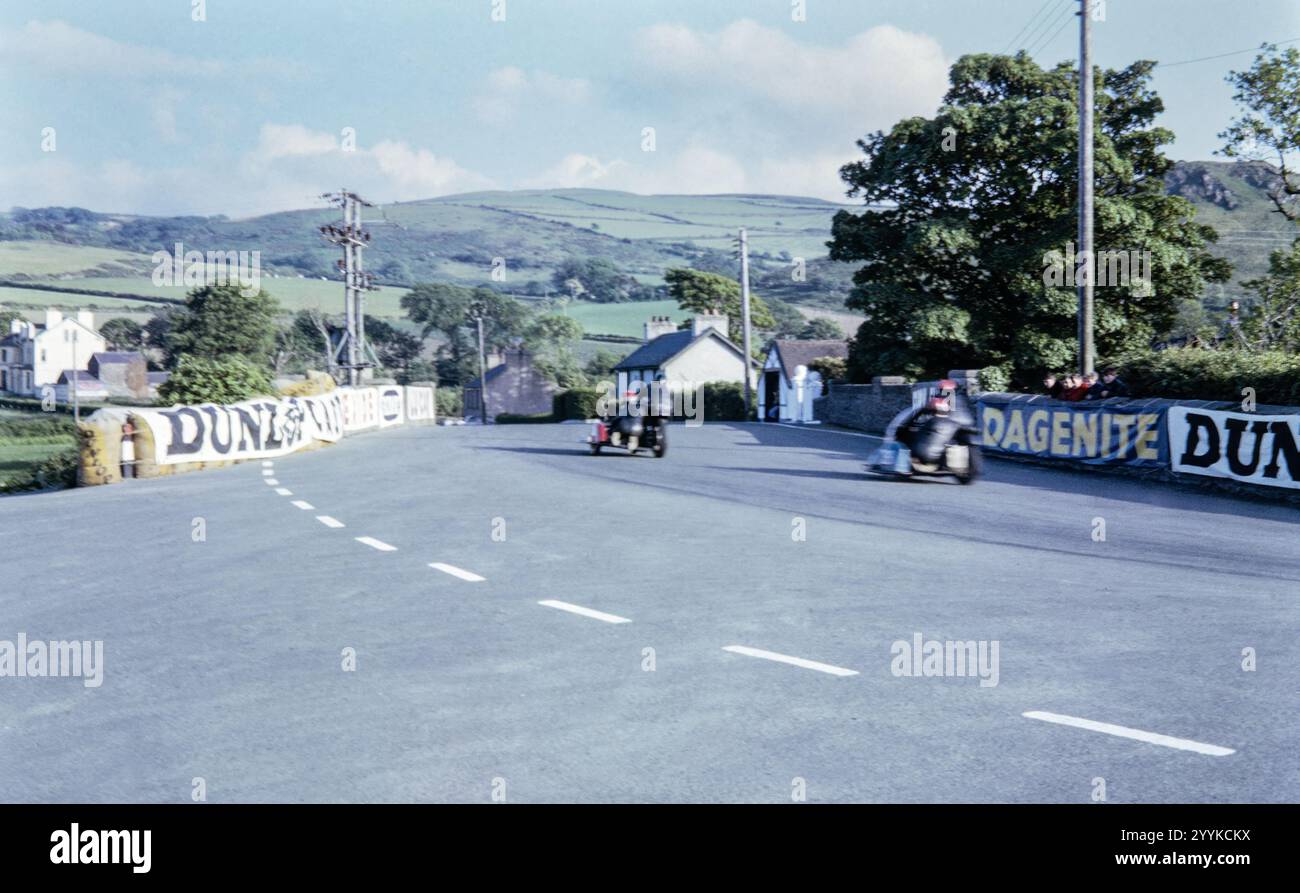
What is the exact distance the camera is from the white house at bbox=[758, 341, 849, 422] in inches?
2303

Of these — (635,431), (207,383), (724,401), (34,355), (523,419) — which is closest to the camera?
(635,431)

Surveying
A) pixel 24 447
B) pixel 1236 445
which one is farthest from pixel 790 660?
pixel 24 447

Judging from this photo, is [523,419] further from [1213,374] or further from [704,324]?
[1213,374]

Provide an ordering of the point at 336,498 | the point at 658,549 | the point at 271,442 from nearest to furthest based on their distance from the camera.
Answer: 1. the point at 658,549
2. the point at 336,498
3. the point at 271,442

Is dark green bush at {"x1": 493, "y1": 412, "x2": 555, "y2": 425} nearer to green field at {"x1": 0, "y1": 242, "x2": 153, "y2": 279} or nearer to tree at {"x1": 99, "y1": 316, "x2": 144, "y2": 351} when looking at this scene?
tree at {"x1": 99, "y1": 316, "x2": 144, "y2": 351}

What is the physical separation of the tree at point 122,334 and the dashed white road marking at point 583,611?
99.7 m

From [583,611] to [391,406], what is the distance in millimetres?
49470

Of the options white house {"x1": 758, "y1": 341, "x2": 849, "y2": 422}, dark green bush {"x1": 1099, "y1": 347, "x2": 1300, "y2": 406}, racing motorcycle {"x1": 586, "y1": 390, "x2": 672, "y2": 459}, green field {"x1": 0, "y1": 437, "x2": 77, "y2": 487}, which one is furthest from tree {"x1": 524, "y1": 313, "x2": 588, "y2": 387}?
dark green bush {"x1": 1099, "y1": 347, "x2": 1300, "y2": 406}

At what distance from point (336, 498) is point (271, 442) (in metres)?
13.5

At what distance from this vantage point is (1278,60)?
33.5m

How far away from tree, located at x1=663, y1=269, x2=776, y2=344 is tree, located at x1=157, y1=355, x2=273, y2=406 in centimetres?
7430

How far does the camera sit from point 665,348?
8144cm
